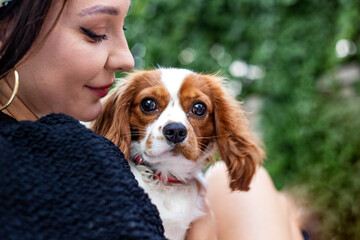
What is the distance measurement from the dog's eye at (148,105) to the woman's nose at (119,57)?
27 cm

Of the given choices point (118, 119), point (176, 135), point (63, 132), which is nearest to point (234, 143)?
point (176, 135)

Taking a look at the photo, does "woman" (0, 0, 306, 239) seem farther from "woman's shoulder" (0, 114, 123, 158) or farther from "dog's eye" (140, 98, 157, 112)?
"dog's eye" (140, 98, 157, 112)

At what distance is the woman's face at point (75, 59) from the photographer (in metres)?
1.09

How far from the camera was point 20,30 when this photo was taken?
3.28ft

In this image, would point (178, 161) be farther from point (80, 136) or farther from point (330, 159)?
point (330, 159)

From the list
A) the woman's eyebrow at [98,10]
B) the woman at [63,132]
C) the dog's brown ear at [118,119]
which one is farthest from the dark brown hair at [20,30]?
the dog's brown ear at [118,119]

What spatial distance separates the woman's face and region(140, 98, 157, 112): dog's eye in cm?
29

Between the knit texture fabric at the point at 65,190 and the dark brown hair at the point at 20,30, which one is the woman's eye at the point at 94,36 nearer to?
the dark brown hair at the point at 20,30

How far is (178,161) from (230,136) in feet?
0.99

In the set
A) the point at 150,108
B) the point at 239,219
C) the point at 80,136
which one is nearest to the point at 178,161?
the point at 150,108

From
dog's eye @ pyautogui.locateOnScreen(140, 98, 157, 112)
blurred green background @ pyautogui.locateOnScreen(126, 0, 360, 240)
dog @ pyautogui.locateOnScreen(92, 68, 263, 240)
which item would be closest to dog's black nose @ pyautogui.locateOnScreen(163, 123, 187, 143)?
dog @ pyautogui.locateOnScreen(92, 68, 263, 240)

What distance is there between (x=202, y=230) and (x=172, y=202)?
168 mm

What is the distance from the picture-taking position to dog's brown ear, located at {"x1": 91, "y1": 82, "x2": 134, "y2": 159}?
4.98 ft

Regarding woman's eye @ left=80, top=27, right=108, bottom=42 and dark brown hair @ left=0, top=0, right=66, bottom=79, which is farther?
woman's eye @ left=80, top=27, right=108, bottom=42
